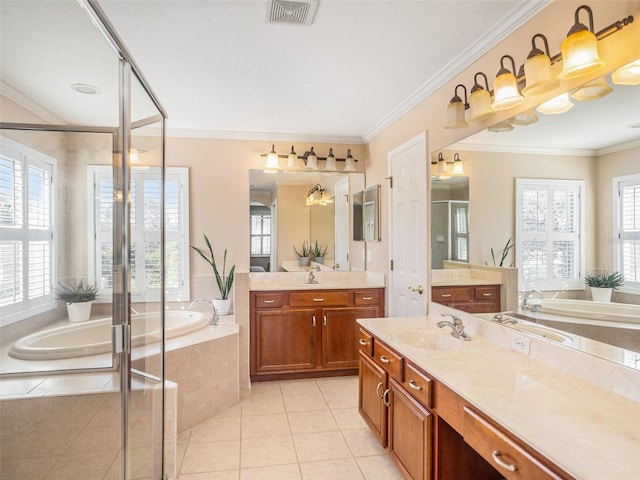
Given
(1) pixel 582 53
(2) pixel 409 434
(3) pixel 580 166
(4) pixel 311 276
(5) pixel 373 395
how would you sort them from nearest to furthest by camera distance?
(1) pixel 582 53, (3) pixel 580 166, (2) pixel 409 434, (5) pixel 373 395, (4) pixel 311 276

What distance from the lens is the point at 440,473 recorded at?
1592 mm

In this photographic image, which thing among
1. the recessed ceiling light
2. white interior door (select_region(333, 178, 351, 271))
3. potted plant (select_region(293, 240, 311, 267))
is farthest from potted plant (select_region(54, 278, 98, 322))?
white interior door (select_region(333, 178, 351, 271))

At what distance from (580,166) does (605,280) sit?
489mm

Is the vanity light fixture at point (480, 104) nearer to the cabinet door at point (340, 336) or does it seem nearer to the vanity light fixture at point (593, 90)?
the vanity light fixture at point (593, 90)

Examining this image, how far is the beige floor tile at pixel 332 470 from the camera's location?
82.8 inches

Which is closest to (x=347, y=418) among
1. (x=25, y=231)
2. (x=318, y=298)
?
(x=318, y=298)

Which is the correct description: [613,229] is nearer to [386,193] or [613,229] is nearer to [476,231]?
[476,231]

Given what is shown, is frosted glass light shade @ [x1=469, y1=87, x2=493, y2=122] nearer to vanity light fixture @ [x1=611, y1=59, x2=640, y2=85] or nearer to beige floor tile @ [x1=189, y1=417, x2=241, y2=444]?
vanity light fixture @ [x1=611, y1=59, x2=640, y2=85]

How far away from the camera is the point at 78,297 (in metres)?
1.37

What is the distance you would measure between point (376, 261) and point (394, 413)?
78.6 inches

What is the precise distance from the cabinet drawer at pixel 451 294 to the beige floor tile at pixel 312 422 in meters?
1.18

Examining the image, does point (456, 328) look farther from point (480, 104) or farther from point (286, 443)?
point (286, 443)

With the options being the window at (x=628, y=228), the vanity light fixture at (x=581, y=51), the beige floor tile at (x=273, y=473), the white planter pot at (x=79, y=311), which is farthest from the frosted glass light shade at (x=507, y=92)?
the beige floor tile at (x=273, y=473)

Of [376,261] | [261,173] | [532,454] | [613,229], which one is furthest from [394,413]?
[261,173]
